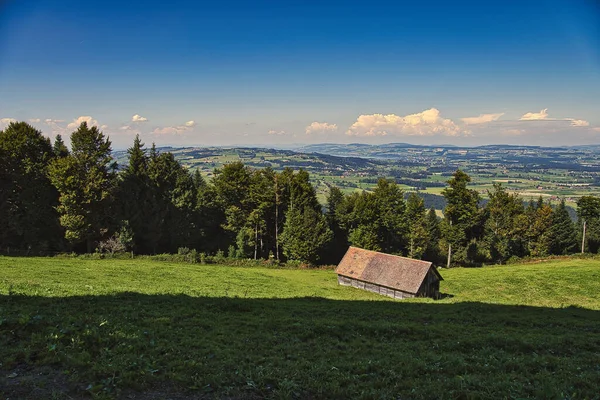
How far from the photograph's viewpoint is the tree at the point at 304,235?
51.8 metres

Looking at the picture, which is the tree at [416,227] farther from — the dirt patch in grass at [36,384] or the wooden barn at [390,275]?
the dirt patch in grass at [36,384]

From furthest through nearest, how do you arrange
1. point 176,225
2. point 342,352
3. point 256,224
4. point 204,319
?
1. point 256,224
2. point 176,225
3. point 204,319
4. point 342,352

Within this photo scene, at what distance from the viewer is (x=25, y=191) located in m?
41.5

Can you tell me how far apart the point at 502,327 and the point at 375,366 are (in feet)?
44.4

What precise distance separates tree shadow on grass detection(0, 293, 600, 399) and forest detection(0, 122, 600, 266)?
26.9 metres

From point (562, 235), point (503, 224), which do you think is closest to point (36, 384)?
point (503, 224)

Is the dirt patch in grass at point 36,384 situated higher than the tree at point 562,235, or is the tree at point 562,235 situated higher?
the dirt patch in grass at point 36,384

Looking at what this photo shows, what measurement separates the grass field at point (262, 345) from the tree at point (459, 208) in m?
27.7

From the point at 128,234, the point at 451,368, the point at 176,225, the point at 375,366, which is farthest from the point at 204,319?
the point at 176,225

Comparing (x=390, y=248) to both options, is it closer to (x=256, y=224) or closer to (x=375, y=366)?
(x=256, y=224)

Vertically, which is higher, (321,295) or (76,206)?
(76,206)

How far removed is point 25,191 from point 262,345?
41341 mm

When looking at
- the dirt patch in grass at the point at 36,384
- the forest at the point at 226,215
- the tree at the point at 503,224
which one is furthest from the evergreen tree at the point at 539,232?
the dirt patch in grass at the point at 36,384

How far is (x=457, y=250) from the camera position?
60812 mm
